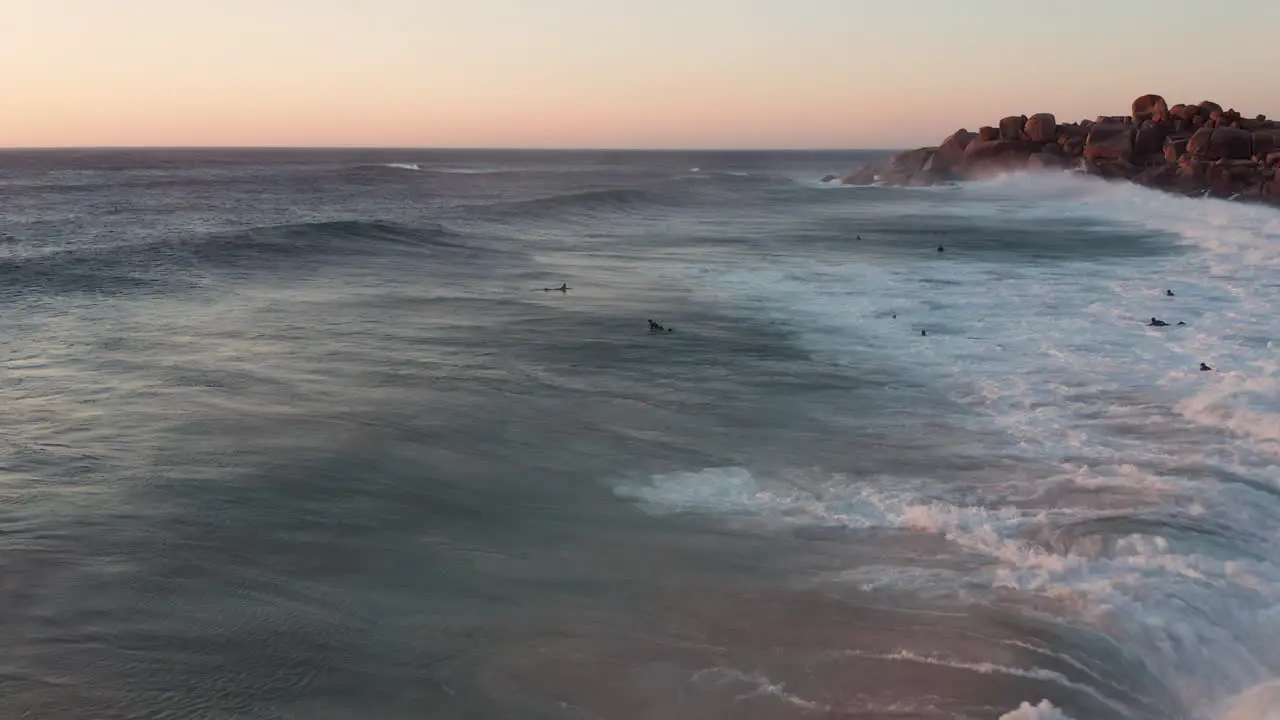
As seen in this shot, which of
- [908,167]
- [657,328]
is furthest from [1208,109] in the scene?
[657,328]

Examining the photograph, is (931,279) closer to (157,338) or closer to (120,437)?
(157,338)

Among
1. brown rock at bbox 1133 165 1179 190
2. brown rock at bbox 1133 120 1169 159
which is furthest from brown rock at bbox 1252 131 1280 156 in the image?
brown rock at bbox 1133 120 1169 159

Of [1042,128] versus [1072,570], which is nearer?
[1072,570]

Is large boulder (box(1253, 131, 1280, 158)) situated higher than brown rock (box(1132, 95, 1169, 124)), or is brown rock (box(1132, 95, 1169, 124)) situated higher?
brown rock (box(1132, 95, 1169, 124))

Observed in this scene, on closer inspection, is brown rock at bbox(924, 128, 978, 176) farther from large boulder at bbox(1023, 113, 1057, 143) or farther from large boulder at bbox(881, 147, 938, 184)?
large boulder at bbox(1023, 113, 1057, 143)

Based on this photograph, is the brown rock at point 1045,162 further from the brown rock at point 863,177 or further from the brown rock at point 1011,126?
the brown rock at point 863,177

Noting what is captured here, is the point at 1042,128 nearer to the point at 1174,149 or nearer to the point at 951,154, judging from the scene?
the point at 951,154
